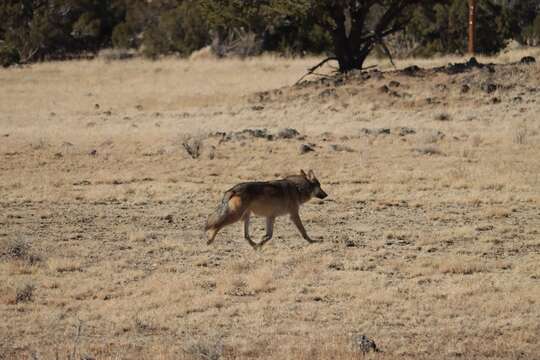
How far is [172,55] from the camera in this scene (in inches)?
2003

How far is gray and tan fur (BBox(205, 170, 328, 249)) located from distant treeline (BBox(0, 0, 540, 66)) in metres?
18.6

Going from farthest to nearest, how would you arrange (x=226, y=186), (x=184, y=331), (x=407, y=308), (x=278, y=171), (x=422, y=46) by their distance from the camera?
(x=422, y=46) < (x=278, y=171) < (x=226, y=186) < (x=407, y=308) < (x=184, y=331)

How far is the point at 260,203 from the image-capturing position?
12.0 m

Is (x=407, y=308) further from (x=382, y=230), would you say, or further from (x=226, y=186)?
(x=226, y=186)

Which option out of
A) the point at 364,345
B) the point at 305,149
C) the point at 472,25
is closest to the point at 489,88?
the point at 305,149

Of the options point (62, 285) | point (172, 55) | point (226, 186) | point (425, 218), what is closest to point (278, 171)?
point (226, 186)

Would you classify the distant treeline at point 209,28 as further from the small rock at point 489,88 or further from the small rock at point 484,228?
the small rock at point 484,228

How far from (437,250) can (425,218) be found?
90.4 inches

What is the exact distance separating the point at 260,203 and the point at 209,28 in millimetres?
40391

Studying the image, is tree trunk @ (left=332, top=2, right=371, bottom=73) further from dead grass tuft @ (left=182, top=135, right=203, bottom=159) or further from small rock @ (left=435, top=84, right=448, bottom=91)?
dead grass tuft @ (left=182, top=135, right=203, bottom=159)

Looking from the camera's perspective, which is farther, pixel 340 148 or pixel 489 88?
pixel 489 88

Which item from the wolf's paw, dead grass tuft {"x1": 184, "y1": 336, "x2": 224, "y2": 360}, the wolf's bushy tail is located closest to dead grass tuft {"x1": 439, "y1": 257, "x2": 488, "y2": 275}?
the wolf's paw

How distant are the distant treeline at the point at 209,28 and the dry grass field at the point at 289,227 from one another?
6.07 m

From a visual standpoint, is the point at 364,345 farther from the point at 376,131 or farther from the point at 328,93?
the point at 328,93
